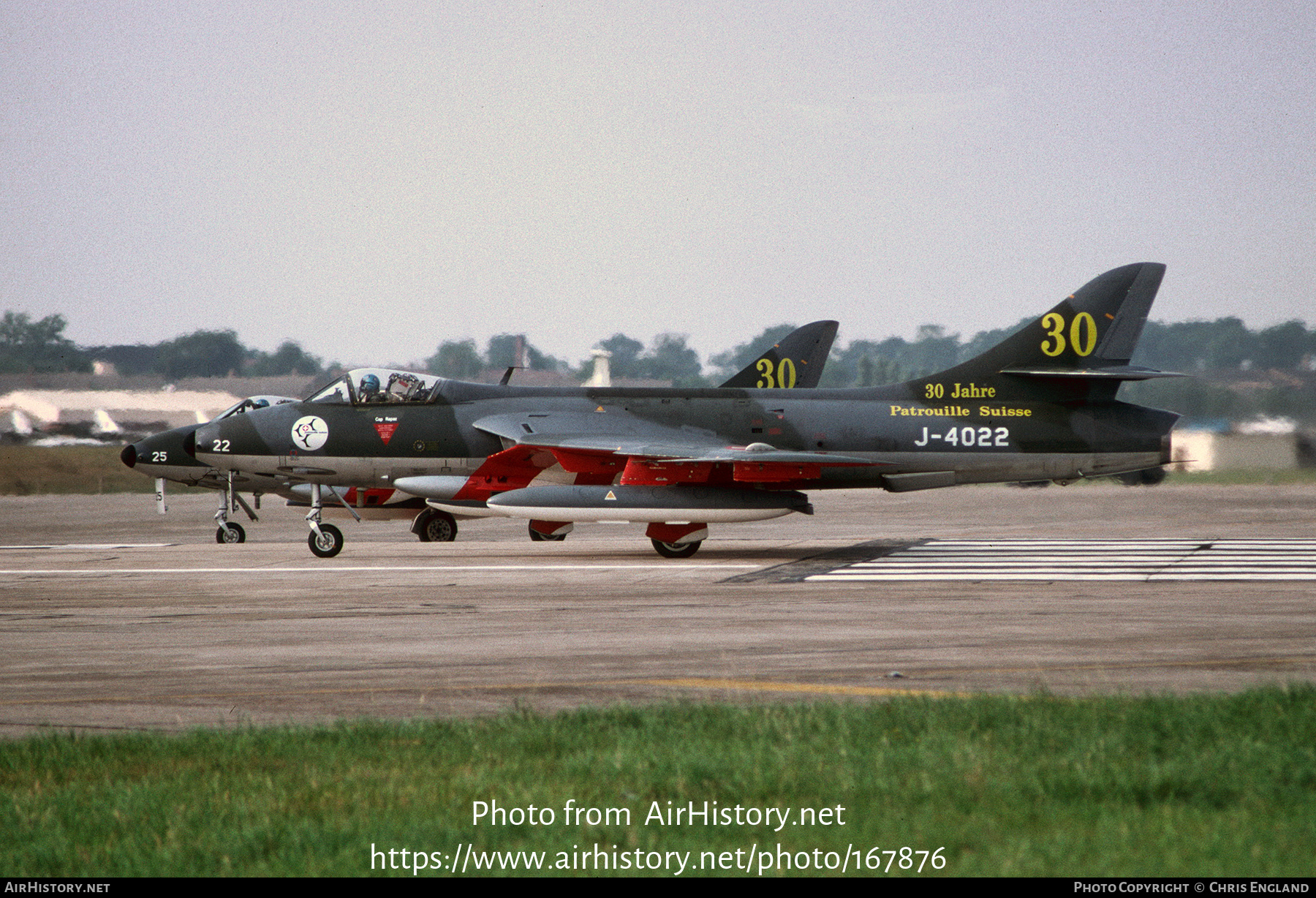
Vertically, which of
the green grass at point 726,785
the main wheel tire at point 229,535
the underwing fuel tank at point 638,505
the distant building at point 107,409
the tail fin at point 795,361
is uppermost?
the tail fin at point 795,361

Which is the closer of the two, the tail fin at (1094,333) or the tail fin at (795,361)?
the tail fin at (1094,333)

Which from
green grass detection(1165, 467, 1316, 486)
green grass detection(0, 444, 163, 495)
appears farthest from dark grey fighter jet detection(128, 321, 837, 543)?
green grass detection(1165, 467, 1316, 486)

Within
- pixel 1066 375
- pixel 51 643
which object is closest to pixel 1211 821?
pixel 51 643

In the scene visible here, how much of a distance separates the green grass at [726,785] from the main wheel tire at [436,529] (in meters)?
16.5

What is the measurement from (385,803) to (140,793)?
1153mm

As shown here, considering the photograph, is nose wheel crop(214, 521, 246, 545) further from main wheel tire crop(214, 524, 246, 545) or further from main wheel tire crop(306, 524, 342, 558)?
main wheel tire crop(306, 524, 342, 558)

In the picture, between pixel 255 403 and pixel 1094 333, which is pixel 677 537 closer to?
pixel 1094 333

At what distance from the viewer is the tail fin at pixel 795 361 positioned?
27.9 meters

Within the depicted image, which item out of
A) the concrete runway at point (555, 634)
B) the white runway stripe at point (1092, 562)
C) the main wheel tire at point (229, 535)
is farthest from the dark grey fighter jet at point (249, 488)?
the white runway stripe at point (1092, 562)

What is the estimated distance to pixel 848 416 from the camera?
1902 centimetres

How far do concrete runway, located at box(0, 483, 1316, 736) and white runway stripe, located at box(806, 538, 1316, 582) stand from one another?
0.83 meters

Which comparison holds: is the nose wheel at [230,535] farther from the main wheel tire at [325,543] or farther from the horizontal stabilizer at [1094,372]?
the horizontal stabilizer at [1094,372]

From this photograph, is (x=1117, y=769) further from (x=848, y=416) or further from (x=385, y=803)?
(x=848, y=416)

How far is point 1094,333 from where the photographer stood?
18406 millimetres
